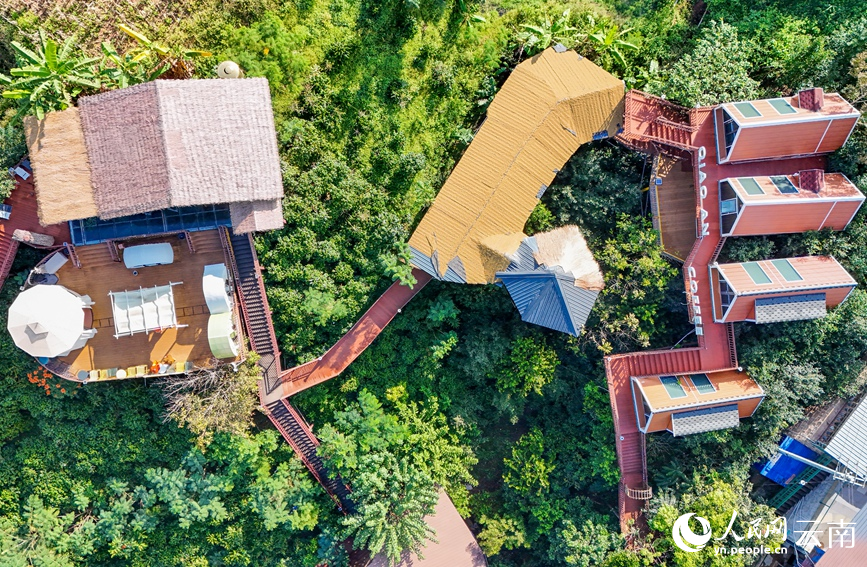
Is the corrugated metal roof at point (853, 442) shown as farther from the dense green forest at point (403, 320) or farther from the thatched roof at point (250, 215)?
the thatched roof at point (250, 215)

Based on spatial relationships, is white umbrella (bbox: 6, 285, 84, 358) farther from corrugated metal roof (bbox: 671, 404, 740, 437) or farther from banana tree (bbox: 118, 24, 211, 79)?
corrugated metal roof (bbox: 671, 404, 740, 437)

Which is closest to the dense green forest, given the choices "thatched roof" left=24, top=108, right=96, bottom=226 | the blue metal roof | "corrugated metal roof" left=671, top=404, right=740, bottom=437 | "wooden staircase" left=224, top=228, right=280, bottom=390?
"wooden staircase" left=224, top=228, right=280, bottom=390

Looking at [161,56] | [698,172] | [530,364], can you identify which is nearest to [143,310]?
[161,56]

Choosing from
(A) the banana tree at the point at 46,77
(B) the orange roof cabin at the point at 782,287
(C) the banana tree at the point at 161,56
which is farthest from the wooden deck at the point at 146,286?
(B) the orange roof cabin at the point at 782,287

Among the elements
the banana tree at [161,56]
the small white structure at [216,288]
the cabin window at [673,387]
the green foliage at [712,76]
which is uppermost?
the green foliage at [712,76]

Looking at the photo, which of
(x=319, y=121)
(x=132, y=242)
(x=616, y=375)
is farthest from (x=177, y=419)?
(x=616, y=375)

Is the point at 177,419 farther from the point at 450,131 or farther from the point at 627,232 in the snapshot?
the point at 627,232
